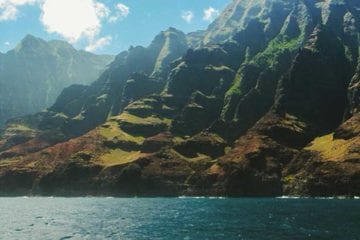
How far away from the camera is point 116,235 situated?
132125mm

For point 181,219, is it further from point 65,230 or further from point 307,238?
point 307,238

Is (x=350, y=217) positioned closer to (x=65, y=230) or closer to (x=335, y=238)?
(x=335, y=238)

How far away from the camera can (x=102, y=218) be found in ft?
610

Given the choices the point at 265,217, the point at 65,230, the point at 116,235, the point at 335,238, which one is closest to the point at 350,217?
the point at 265,217

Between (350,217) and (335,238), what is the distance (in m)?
48.1

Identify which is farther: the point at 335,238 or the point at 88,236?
the point at 88,236

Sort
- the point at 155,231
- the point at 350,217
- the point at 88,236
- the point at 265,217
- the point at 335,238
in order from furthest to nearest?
the point at 265,217, the point at 350,217, the point at 155,231, the point at 88,236, the point at 335,238

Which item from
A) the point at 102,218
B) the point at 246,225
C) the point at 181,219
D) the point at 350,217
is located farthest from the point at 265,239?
the point at 102,218

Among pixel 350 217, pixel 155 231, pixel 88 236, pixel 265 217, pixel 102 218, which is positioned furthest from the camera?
pixel 102 218

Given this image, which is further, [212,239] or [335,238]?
[212,239]

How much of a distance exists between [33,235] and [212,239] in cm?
4290

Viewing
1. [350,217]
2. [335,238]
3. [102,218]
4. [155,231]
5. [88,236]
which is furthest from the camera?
[102,218]

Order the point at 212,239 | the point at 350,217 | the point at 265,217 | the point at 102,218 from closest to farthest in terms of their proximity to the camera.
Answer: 1. the point at 212,239
2. the point at 350,217
3. the point at 265,217
4. the point at 102,218

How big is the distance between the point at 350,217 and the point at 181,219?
49201 millimetres
